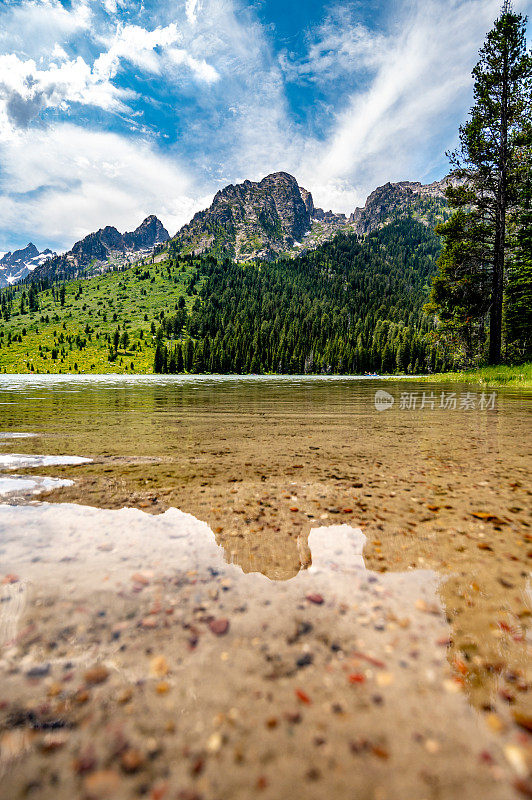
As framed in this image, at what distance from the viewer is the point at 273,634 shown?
78.1 inches

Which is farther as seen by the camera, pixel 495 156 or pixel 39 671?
pixel 495 156

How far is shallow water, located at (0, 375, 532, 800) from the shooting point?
129 centimetres

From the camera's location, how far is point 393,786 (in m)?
1.21

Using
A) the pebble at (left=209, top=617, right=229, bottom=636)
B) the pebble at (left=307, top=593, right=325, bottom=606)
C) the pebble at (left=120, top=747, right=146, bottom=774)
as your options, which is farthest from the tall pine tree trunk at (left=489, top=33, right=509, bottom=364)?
the pebble at (left=120, top=747, right=146, bottom=774)

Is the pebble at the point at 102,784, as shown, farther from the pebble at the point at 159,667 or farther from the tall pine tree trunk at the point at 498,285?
the tall pine tree trunk at the point at 498,285

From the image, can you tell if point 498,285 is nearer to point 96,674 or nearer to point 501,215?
point 501,215

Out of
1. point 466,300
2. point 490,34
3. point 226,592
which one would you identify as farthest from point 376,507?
point 490,34

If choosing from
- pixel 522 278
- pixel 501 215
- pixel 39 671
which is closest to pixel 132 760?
pixel 39 671

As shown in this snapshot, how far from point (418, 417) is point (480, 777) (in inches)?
440

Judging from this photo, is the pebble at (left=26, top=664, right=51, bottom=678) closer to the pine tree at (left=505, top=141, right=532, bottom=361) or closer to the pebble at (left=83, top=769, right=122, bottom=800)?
the pebble at (left=83, top=769, right=122, bottom=800)

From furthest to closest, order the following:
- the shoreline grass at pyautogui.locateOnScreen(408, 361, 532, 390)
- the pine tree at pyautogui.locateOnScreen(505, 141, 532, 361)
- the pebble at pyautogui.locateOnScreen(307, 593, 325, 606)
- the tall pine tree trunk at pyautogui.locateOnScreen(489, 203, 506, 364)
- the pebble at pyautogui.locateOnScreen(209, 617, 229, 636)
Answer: the pine tree at pyautogui.locateOnScreen(505, 141, 532, 361) < the tall pine tree trunk at pyautogui.locateOnScreen(489, 203, 506, 364) < the shoreline grass at pyautogui.locateOnScreen(408, 361, 532, 390) < the pebble at pyautogui.locateOnScreen(307, 593, 325, 606) < the pebble at pyautogui.locateOnScreen(209, 617, 229, 636)

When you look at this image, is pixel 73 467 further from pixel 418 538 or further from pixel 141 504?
pixel 418 538

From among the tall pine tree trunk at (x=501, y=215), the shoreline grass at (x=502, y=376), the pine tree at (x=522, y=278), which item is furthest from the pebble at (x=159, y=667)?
the pine tree at (x=522, y=278)

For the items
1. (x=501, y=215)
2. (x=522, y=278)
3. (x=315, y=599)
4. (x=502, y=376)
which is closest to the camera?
Result: (x=315, y=599)
